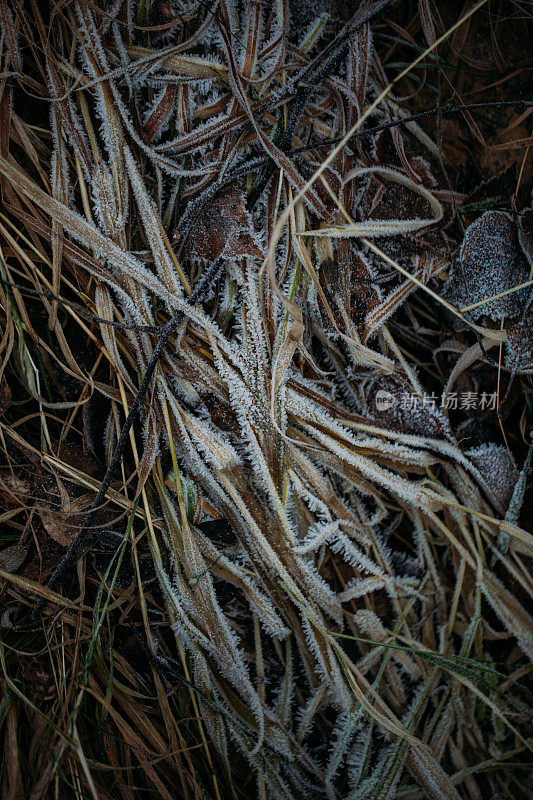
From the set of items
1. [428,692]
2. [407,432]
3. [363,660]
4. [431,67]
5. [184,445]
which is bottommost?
[428,692]

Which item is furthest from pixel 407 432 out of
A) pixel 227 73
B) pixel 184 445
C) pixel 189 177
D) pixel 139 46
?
pixel 139 46

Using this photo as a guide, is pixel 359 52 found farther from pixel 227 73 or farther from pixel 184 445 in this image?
pixel 184 445

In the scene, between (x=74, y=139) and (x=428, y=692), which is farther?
(x=428, y=692)

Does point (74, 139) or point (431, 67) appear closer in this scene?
point (74, 139)

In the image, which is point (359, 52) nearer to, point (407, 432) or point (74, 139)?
point (74, 139)

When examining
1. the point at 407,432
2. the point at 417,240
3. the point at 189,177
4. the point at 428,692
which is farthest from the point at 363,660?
the point at 189,177

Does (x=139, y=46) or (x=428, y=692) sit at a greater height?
(x=139, y=46)
